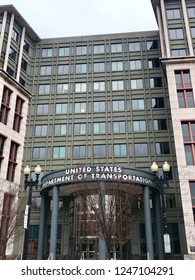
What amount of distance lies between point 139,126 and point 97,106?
764 centimetres

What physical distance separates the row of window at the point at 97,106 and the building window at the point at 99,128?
2.28m

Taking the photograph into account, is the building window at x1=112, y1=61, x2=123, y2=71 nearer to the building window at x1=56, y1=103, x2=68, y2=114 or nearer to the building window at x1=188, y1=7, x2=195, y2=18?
the building window at x1=56, y1=103, x2=68, y2=114

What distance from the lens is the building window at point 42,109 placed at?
43.9 meters

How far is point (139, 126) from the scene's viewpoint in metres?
40.9

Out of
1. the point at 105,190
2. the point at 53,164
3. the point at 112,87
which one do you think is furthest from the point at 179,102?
the point at 53,164

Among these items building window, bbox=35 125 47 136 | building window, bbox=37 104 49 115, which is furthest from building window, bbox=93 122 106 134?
building window, bbox=37 104 49 115

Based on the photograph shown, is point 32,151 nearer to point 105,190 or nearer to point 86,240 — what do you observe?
point 86,240

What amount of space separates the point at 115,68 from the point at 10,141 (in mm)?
21045

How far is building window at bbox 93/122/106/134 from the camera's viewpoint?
41.4m

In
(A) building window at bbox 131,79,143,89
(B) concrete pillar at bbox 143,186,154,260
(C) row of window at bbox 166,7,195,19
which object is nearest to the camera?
(B) concrete pillar at bbox 143,186,154,260

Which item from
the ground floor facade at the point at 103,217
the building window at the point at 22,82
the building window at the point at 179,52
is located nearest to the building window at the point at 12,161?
the ground floor facade at the point at 103,217

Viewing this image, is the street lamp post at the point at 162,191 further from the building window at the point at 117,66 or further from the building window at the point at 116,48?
the building window at the point at 116,48

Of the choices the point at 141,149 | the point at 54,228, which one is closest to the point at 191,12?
the point at 141,149

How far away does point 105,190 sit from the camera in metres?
23.3
